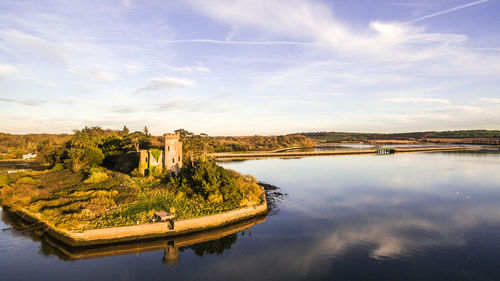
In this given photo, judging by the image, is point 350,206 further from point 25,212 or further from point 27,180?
point 27,180

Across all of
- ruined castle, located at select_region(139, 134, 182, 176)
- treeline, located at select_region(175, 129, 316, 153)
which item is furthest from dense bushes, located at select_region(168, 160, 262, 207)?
treeline, located at select_region(175, 129, 316, 153)

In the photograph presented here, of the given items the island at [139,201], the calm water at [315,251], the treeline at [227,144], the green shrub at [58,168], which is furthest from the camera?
the green shrub at [58,168]

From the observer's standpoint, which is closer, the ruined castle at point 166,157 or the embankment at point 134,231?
the embankment at point 134,231

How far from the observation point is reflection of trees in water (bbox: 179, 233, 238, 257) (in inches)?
866

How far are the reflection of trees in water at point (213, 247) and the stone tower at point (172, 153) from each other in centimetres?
1659

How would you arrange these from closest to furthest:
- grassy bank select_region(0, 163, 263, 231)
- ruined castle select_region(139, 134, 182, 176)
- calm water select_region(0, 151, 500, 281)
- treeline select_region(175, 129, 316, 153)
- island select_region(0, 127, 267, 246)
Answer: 1. calm water select_region(0, 151, 500, 281)
2. island select_region(0, 127, 267, 246)
3. grassy bank select_region(0, 163, 263, 231)
4. ruined castle select_region(139, 134, 182, 176)
5. treeline select_region(175, 129, 316, 153)

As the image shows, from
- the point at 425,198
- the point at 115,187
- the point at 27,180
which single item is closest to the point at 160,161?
the point at 115,187

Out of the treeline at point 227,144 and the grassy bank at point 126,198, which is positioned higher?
the treeline at point 227,144

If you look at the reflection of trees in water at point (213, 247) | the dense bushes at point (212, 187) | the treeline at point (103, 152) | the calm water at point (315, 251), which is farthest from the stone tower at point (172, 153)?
the reflection of trees in water at point (213, 247)

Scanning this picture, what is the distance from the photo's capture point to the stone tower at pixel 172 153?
1458 inches

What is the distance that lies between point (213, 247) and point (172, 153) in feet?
59.8

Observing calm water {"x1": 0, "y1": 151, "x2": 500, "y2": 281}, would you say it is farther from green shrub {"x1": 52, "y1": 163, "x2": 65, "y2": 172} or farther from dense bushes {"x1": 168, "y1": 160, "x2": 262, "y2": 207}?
green shrub {"x1": 52, "y1": 163, "x2": 65, "y2": 172}

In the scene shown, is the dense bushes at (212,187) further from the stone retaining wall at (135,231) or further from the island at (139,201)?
the stone retaining wall at (135,231)

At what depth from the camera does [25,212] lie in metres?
28.2
